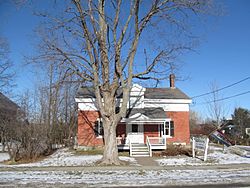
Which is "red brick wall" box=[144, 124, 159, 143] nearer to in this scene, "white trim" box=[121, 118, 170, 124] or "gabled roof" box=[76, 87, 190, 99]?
"white trim" box=[121, 118, 170, 124]

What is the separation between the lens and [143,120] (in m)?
22.7

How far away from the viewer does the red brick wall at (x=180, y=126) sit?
25109 millimetres

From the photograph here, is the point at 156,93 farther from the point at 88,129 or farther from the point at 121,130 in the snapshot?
the point at 88,129

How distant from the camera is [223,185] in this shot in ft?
29.8

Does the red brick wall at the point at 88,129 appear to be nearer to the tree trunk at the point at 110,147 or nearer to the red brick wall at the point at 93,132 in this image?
the red brick wall at the point at 93,132

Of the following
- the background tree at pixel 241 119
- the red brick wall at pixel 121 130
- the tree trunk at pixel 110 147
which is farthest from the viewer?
the background tree at pixel 241 119

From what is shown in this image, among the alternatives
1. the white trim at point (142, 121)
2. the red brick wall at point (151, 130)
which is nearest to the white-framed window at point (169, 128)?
the red brick wall at point (151, 130)

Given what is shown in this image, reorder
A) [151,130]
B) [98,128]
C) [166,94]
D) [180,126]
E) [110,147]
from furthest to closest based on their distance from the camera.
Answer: [166,94] → [180,126] → [151,130] → [98,128] → [110,147]

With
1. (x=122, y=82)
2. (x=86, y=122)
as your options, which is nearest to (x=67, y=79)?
(x=122, y=82)

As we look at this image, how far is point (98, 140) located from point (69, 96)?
13239mm

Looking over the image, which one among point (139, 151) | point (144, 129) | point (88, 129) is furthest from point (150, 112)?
point (88, 129)

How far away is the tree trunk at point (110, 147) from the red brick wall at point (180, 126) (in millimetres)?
11501

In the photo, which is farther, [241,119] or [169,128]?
[241,119]

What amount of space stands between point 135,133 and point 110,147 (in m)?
9.18
